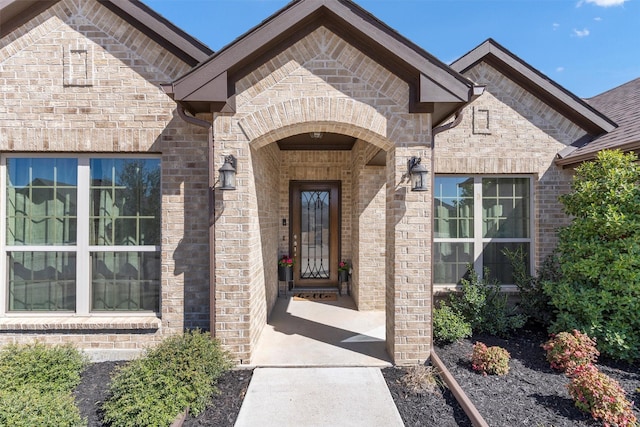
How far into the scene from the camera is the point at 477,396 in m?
3.29

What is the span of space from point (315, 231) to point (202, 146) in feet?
13.0

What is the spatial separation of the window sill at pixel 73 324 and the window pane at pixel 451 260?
15.8ft

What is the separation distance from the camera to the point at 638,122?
5.18m

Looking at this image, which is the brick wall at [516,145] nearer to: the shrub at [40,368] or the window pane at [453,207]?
the window pane at [453,207]

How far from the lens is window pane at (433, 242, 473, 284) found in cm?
573

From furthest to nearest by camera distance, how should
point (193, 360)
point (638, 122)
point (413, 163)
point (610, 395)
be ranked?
1. point (638, 122)
2. point (413, 163)
3. point (193, 360)
4. point (610, 395)

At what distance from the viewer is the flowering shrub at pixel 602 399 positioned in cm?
277

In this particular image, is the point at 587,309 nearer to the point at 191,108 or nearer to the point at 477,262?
the point at 477,262

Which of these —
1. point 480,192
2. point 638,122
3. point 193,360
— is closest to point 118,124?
point 193,360

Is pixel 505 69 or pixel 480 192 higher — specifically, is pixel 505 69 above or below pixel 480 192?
above

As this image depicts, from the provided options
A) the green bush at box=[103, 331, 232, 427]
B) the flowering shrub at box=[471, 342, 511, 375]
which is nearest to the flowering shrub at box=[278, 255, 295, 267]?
the green bush at box=[103, 331, 232, 427]

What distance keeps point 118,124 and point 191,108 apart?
121cm

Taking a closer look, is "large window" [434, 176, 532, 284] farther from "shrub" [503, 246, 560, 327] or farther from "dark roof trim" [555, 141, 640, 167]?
"dark roof trim" [555, 141, 640, 167]

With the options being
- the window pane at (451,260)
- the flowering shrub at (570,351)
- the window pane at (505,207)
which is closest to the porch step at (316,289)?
the window pane at (451,260)
